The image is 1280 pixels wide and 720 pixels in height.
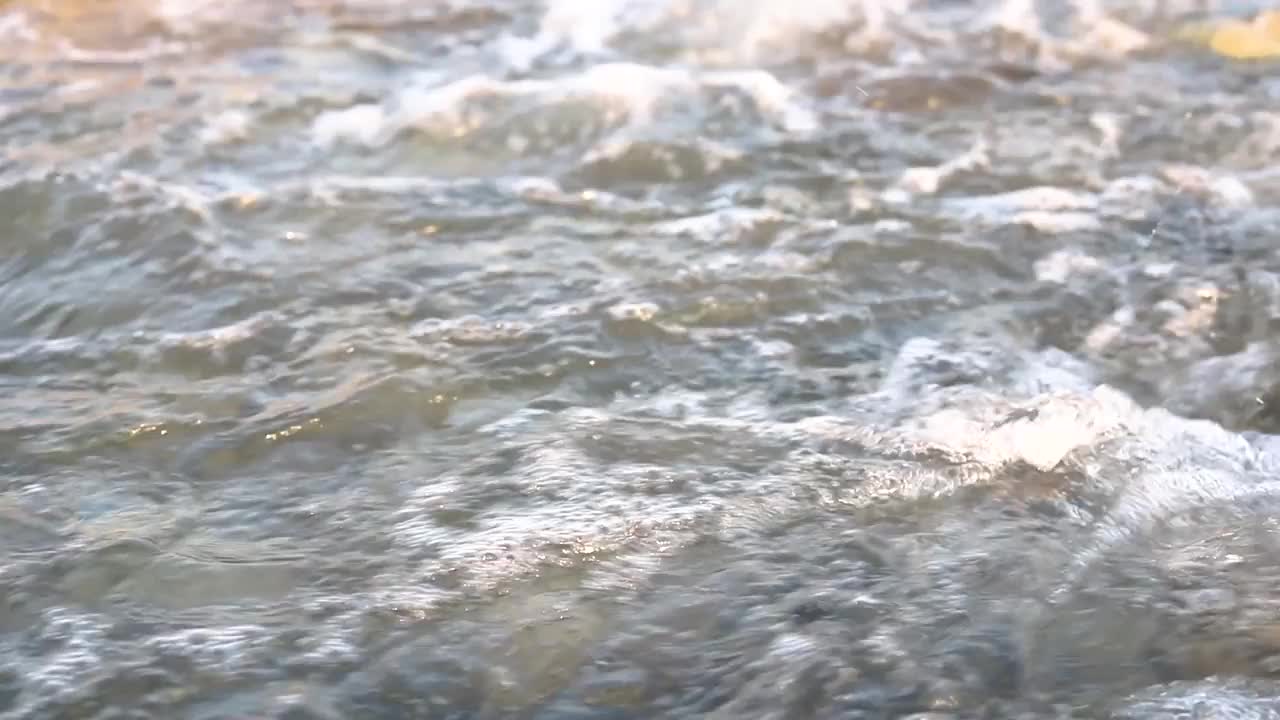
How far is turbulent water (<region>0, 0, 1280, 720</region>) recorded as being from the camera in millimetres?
2105

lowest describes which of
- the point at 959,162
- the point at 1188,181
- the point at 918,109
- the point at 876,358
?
the point at 876,358

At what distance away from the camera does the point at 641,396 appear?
291 centimetres

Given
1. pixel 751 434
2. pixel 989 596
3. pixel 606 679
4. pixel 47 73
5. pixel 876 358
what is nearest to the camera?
pixel 606 679

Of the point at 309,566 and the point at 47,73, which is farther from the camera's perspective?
the point at 47,73

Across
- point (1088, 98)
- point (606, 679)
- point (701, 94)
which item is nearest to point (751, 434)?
point (606, 679)

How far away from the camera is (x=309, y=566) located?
91.5 inches

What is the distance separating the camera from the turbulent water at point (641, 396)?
2.11 metres

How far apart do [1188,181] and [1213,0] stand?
8.96 feet

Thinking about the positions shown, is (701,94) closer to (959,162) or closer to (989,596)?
(959,162)

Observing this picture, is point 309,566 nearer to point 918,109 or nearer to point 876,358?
point 876,358

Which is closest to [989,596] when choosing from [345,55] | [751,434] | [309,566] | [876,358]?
[751,434]

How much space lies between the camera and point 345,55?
18.7 ft

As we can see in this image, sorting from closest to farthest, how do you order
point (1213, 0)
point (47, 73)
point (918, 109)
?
point (918, 109), point (47, 73), point (1213, 0)

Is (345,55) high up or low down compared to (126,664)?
up
